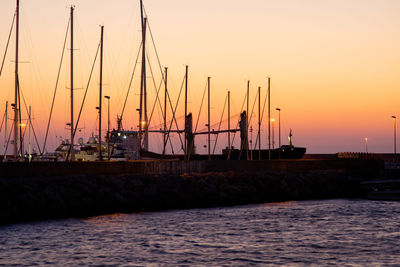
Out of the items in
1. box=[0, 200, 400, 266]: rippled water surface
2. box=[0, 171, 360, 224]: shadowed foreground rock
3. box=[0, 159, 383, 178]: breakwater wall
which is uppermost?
box=[0, 159, 383, 178]: breakwater wall

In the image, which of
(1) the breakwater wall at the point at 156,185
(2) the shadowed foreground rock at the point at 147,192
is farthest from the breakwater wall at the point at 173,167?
(2) the shadowed foreground rock at the point at 147,192

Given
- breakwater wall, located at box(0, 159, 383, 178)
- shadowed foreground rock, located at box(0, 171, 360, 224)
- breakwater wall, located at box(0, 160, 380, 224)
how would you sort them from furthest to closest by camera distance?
breakwater wall, located at box(0, 159, 383, 178)
breakwater wall, located at box(0, 160, 380, 224)
shadowed foreground rock, located at box(0, 171, 360, 224)

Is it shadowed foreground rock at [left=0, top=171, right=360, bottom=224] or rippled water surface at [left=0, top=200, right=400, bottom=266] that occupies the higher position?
shadowed foreground rock at [left=0, top=171, right=360, bottom=224]

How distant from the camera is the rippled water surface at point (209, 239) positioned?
22562 mm

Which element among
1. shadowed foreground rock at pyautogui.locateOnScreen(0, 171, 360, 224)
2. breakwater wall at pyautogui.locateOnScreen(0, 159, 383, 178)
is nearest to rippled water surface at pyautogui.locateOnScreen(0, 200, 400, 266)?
shadowed foreground rock at pyautogui.locateOnScreen(0, 171, 360, 224)

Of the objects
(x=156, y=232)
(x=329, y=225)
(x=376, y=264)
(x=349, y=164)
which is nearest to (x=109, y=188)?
(x=156, y=232)

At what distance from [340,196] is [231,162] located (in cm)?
1053

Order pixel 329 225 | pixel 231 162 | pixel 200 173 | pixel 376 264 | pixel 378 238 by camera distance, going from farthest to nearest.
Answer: pixel 231 162, pixel 200 173, pixel 329 225, pixel 378 238, pixel 376 264

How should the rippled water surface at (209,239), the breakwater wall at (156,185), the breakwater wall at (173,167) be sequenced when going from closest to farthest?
the rippled water surface at (209,239)
the breakwater wall at (156,185)
the breakwater wall at (173,167)

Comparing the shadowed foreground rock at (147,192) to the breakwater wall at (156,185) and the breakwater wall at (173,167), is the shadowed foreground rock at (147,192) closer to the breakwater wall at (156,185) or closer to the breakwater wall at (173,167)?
the breakwater wall at (156,185)

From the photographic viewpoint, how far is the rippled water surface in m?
22.6

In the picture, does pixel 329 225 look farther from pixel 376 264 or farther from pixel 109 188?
pixel 109 188

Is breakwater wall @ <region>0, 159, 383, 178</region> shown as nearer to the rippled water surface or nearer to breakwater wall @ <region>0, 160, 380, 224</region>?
breakwater wall @ <region>0, 160, 380, 224</region>

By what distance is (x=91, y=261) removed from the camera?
22.0m
